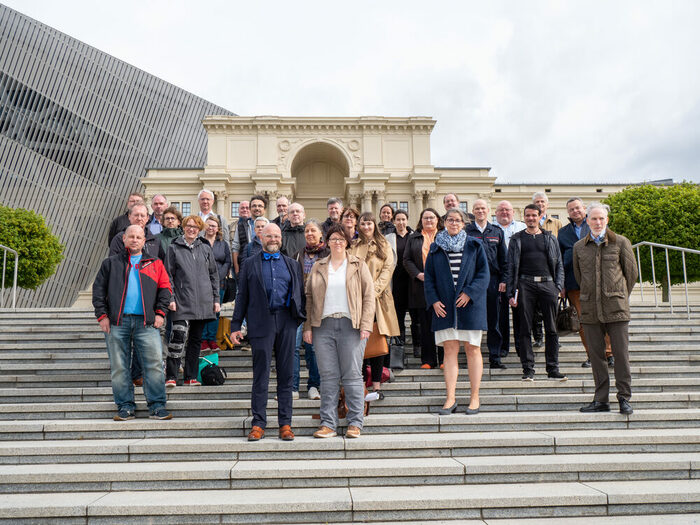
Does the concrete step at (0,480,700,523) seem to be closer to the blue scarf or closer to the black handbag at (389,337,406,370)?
the black handbag at (389,337,406,370)

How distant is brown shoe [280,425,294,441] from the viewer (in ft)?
15.7

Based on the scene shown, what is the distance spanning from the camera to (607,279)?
5.54 metres

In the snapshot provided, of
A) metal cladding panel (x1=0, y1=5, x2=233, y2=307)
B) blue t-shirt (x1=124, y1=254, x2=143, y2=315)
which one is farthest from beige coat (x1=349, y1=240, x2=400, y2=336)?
metal cladding panel (x1=0, y1=5, x2=233, y2=307)

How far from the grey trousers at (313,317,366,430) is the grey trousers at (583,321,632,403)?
8.57 ft

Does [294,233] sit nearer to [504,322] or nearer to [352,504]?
[504,322]

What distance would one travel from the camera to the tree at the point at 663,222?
98.7 feet

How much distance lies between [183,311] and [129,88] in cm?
5795

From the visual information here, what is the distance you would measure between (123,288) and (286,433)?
2.47 meters

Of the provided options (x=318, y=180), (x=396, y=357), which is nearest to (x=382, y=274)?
(x=396, y=357)

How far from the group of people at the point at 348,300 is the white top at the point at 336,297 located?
0.01 m

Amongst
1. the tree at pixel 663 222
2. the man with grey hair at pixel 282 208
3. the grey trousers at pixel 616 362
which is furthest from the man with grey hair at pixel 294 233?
the tree at pixel 663 222

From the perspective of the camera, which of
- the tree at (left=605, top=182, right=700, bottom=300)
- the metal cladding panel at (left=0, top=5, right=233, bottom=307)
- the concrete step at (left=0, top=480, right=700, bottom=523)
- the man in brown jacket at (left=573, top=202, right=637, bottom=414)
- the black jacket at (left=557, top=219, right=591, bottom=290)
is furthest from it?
the metal cladding panel at (left=0, top=5, right=233, bottom=307)

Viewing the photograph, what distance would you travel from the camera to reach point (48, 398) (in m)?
6.14

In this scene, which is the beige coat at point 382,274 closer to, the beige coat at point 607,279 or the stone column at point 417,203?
the beige coat at point 607,279
